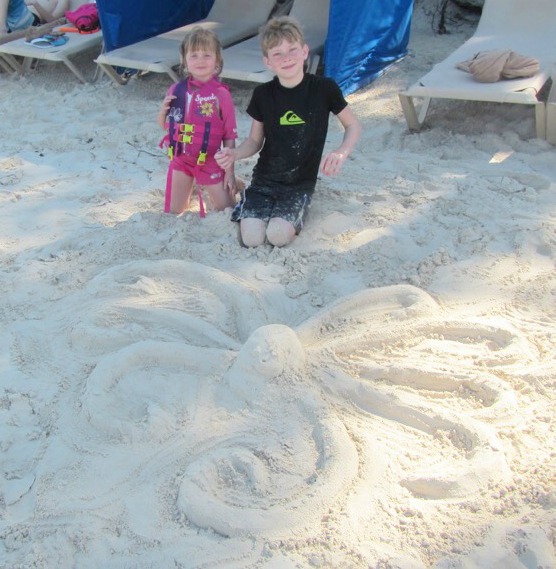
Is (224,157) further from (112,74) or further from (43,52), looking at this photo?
(43,52)

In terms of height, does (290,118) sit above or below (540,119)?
above

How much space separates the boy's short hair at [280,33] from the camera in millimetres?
3031

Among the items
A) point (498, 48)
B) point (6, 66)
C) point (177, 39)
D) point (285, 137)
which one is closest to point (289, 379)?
point (285, 137)

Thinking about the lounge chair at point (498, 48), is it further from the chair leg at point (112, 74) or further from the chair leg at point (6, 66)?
the chair leg at point (6, 66)

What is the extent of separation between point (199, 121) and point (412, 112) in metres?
1.72

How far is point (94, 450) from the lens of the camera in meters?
2.10

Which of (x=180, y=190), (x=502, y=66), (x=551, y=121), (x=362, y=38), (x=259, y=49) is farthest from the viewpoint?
(x=259, y=49)

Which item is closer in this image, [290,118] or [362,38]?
[290,118]

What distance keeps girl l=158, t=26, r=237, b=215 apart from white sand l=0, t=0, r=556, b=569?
203 millimetres

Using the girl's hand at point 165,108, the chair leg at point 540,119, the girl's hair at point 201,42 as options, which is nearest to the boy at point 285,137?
the girl's hair at point 201,42

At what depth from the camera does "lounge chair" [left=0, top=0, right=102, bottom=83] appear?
565cm

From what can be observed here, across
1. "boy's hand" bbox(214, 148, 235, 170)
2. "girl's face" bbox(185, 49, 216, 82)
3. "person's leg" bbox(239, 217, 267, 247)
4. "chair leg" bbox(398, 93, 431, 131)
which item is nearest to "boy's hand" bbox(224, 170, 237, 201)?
"boy's hand" bbox(214, 148, 235, 170)

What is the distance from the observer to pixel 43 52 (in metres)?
5.67

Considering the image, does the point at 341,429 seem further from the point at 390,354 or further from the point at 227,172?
the point at 227,172
